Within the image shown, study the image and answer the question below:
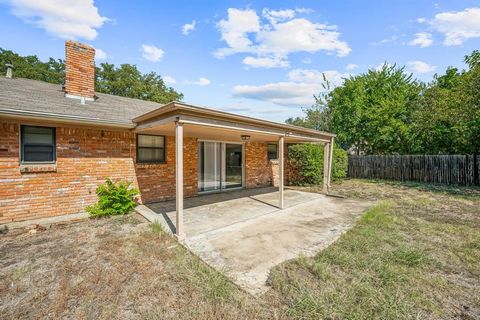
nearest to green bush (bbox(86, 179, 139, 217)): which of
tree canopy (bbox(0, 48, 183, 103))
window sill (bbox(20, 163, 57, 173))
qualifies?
window sill (bbox(20, 163, 57, 173))

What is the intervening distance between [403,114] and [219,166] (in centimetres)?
1737

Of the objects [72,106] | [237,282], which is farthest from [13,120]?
[237,282]

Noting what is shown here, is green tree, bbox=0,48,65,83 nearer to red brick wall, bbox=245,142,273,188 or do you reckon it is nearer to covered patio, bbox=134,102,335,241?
covered patio, bbox=134,102,335,241

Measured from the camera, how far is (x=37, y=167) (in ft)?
17.8

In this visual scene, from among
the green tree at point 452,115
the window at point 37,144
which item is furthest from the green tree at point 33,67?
the green tree at point 452,115

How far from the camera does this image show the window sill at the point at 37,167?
526cm

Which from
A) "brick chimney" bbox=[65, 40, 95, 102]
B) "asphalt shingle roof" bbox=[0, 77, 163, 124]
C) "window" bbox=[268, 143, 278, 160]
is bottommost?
"window" bbox=[268, 143, 278, 160]

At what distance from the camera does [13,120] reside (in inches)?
198

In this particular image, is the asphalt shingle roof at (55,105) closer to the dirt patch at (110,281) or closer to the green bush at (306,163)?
the dirt patch at (110,281)

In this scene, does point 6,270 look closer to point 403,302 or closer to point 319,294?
point 319,294

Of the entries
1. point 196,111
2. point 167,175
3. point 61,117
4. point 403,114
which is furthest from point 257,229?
point 403,114

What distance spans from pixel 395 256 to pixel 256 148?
301 inches

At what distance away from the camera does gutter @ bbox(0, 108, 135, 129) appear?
4.52 m

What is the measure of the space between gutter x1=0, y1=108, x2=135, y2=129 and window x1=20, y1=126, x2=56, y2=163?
2.67ft
